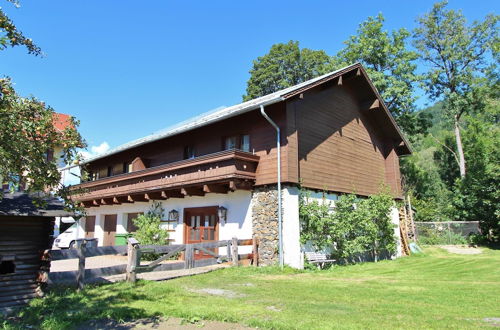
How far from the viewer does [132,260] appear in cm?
970

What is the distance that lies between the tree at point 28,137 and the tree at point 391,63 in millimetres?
26625

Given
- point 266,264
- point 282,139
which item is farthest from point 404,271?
point 282,139

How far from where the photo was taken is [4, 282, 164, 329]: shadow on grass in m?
6.20

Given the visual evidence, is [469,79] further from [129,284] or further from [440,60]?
[129,284]

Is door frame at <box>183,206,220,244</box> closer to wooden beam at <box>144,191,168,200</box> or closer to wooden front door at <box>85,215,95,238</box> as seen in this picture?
wooden beam at <box>144,191,168,200</box>

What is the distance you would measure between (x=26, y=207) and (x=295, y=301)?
234 inches

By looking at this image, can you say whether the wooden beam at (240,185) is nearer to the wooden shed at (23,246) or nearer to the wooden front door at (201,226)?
the wooden front door at (201,226)

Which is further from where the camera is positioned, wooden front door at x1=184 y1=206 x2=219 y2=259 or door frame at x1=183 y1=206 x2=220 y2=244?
wooden front door at x1=184 y1=206 x2=219 y2=259

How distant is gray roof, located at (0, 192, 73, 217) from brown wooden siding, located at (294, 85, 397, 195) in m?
8.69

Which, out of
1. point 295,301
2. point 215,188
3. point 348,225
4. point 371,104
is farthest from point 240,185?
point 371,104

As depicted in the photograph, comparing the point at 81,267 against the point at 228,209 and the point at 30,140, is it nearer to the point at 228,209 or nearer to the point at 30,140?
the point at 30,140

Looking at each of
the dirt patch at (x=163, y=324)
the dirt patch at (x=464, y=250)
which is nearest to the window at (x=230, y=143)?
the dirt patch at (x=163, y=324)

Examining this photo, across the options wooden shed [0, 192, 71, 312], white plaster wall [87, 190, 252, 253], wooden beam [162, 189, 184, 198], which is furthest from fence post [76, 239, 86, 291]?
wooden beam [162, 189, 184, 198]

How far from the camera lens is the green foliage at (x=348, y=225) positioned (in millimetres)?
14047
